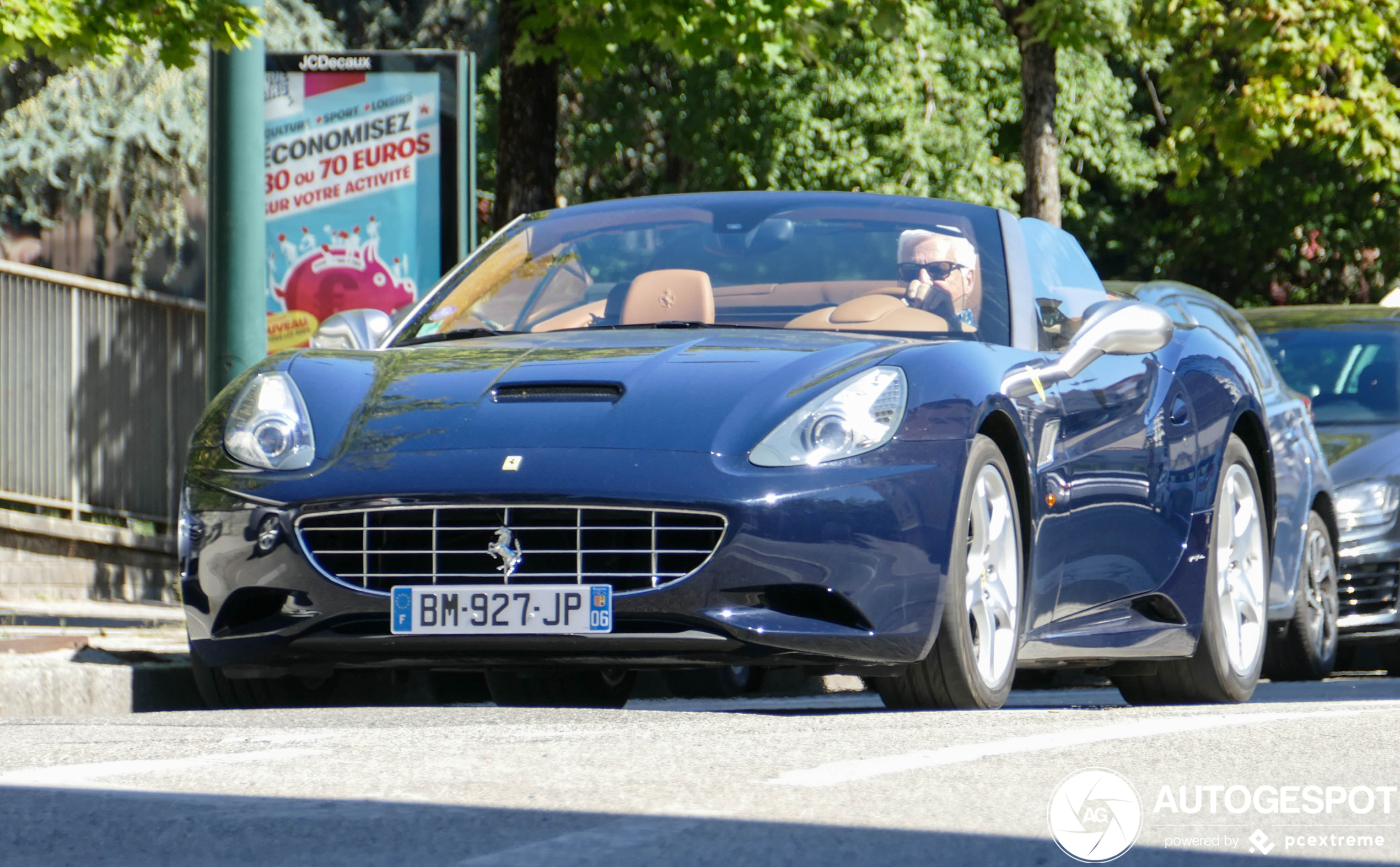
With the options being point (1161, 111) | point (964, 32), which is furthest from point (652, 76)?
point (1161, 111)

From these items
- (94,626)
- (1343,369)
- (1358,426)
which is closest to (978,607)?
(94,626)

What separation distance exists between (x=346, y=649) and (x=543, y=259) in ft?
5.85

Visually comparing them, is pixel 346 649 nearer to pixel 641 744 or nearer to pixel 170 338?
pixel 641 744

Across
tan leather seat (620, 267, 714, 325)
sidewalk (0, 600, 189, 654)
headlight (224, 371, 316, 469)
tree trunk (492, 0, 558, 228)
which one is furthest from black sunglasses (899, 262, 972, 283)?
tree trunk (492, 0, 558, 228)

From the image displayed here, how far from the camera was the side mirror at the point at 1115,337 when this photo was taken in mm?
6098

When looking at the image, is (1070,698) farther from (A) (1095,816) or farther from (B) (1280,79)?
(B) (1280,79)

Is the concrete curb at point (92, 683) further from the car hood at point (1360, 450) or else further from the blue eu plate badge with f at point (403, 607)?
the car hood at point (1360, 450)

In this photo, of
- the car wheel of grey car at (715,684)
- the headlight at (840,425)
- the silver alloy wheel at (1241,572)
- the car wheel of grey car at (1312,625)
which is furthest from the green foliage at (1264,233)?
the headlight at (840,425)

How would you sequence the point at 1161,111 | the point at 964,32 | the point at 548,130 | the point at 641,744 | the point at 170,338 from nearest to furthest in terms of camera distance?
the point at 641,744, the point at 548,130, the point at 170,338, the point at 964,32, the point at 1161,111

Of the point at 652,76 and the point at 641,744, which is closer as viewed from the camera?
the point at 641,744

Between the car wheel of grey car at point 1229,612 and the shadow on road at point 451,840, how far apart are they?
3523 millimetres

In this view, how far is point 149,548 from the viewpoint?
556 inches

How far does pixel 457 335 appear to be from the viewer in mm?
6289

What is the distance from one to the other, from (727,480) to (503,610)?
594 mm
